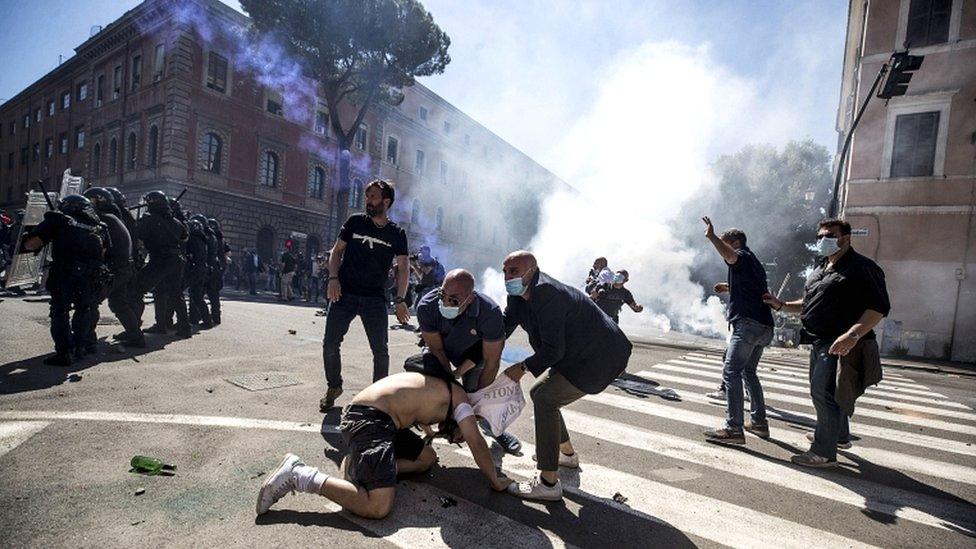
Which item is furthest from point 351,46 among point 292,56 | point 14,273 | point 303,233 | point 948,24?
point 948,24

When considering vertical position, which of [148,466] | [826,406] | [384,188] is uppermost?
[384,188]

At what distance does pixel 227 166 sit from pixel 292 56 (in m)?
6.80

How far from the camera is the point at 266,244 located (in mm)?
27594

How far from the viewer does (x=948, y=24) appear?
611 inches

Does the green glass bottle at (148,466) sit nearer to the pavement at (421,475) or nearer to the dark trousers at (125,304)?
the pavement at (421,475)

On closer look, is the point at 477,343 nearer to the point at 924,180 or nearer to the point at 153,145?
the point at 924,180

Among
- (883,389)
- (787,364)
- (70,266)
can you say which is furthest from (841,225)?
(787,364)

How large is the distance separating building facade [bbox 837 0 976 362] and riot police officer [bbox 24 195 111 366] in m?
20.6

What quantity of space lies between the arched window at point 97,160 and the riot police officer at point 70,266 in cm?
3085

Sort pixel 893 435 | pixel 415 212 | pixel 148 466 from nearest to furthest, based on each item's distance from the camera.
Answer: pixel 148 466 → pixel 893 435 → pixel 415 212

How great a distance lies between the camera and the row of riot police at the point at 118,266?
5.05 metres

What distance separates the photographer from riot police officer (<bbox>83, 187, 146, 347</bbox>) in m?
5.84

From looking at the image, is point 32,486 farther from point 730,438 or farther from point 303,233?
point 303,233

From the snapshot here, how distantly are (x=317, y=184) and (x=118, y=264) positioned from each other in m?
26.6
